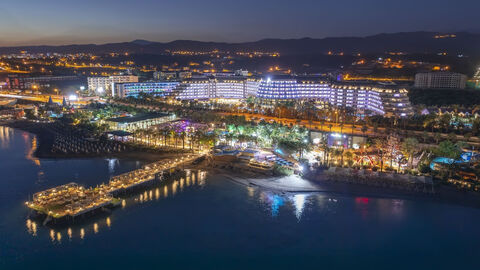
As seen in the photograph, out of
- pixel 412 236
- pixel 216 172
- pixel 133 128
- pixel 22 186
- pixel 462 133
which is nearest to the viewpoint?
pixel 412 236

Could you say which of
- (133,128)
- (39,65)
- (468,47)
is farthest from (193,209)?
(468,47)

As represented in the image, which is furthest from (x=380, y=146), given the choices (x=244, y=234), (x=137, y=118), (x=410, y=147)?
(x=137, y=118)

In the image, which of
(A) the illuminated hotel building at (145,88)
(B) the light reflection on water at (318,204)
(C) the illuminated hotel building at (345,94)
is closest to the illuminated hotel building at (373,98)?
(C) the illuminated hotel building at (345,94)

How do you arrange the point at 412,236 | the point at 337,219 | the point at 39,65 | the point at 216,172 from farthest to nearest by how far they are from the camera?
the point at 39,65 < the point at 216,172 < the point at 337,219 < the point at 412,236

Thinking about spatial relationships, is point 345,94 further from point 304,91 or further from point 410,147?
point 410,147

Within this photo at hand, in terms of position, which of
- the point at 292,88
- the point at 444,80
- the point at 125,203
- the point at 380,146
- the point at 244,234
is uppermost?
the point at 444,80

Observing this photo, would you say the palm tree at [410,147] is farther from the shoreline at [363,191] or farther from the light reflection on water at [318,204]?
the light reflection on water at [318,204]

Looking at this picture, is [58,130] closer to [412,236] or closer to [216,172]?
[216,172]
